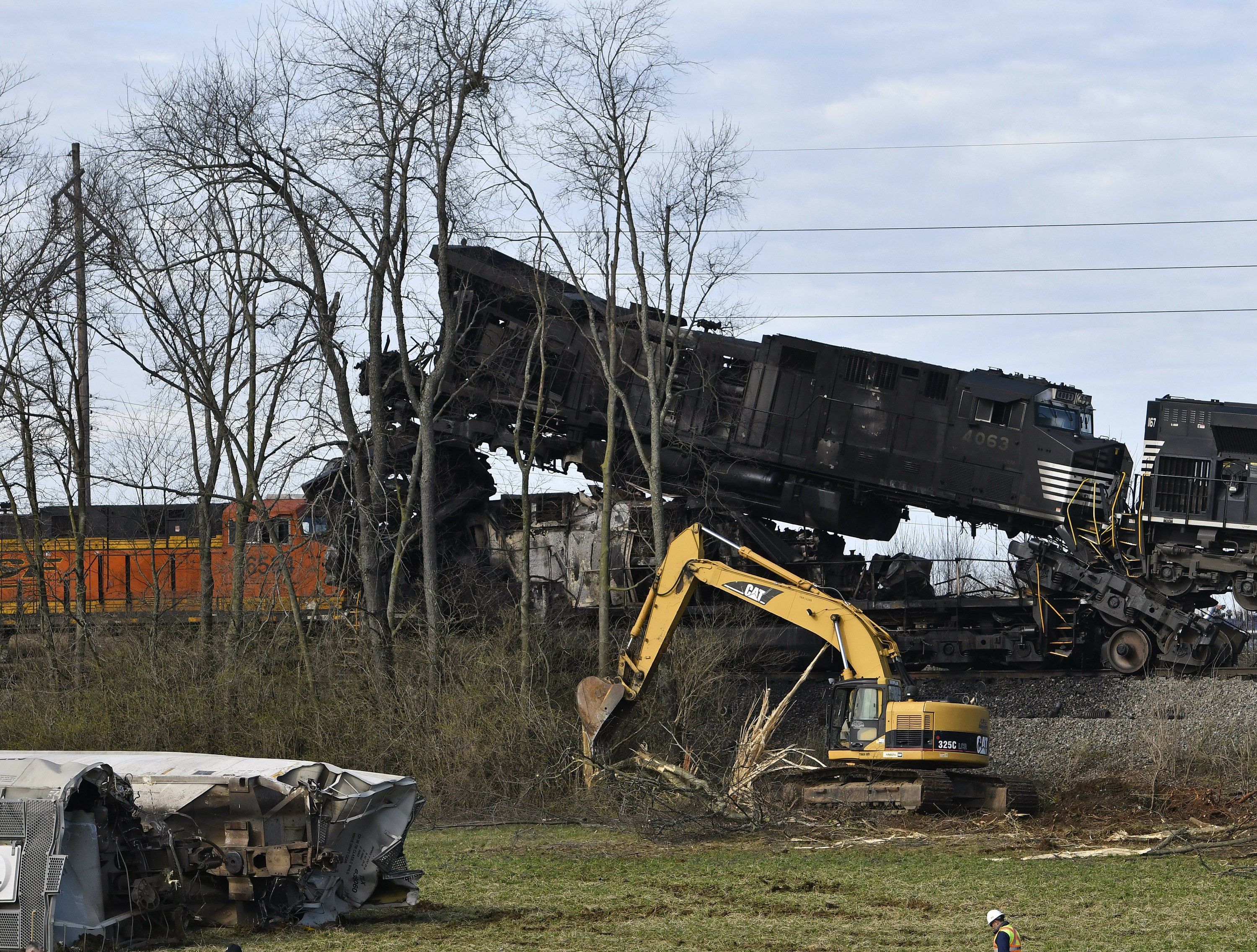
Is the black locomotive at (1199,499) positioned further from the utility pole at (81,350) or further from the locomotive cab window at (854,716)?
the utility pole at (81,350)

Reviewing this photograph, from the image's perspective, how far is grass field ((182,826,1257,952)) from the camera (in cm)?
1016

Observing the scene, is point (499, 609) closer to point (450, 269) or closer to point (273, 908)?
point (450, 269)

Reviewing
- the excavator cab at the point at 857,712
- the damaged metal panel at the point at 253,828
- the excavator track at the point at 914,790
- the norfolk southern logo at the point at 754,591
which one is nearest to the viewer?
the damaged metal panel at the point at 253,828

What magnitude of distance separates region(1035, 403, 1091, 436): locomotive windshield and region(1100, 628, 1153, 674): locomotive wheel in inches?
162

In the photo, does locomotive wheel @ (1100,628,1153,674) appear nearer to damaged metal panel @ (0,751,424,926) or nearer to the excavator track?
the excavator track

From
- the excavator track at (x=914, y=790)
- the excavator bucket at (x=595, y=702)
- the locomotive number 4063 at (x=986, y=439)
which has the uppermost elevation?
the locomotive number 4063 at (x=986, y=439)

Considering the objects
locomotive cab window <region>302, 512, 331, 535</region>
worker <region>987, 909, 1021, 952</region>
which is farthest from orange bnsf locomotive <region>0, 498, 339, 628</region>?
worker <region>987, 909, 1021, 952</region>

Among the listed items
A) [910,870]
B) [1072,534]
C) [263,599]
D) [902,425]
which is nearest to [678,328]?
[902,425]

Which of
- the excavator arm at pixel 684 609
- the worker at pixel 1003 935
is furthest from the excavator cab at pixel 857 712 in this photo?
the worker at pixel 1003 935

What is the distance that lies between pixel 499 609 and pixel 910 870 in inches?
551

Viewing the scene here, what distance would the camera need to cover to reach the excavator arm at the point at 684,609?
60.4 feet

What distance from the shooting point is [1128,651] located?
2470 cm

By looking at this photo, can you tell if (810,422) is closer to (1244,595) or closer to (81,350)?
(1244,595)

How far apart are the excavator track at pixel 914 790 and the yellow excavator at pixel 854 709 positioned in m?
0.02
